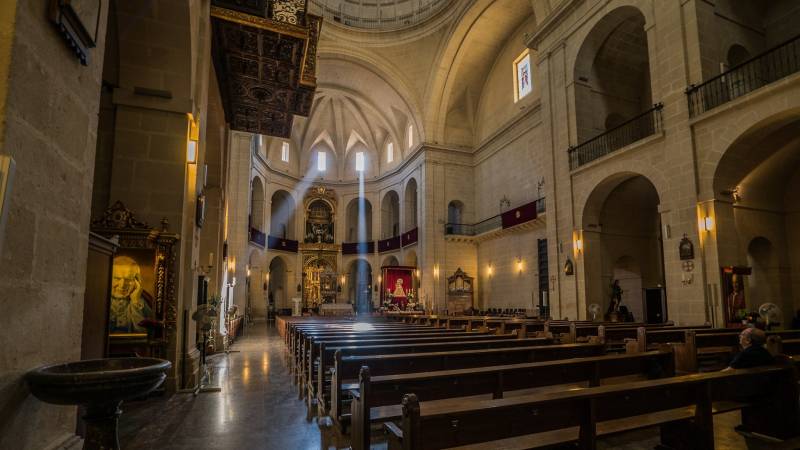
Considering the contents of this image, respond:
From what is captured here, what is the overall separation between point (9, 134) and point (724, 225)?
11718mm

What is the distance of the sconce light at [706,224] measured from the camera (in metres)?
9.55

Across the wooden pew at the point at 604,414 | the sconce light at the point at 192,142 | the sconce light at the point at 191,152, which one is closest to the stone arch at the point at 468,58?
the sconce light at the point at 192,142

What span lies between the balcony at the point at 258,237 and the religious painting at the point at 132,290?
1926cm

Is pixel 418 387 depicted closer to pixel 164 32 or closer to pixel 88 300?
pixel 88 300

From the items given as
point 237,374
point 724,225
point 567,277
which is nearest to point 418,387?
point 237,374

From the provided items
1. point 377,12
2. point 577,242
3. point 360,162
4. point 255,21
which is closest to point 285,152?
point 360,162

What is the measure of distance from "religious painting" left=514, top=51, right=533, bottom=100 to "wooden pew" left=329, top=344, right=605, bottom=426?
17344mm

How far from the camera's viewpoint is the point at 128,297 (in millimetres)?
6250

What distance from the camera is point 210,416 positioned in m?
5.05

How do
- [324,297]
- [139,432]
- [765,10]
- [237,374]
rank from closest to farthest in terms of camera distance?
[139,432] → [237,374] → [765,10] → [324,297]

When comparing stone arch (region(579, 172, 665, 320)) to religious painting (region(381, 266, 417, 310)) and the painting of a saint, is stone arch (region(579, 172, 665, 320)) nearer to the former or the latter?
the painting of a saint

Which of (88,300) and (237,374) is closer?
(88,300)

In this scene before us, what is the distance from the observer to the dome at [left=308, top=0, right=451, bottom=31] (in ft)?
77.5

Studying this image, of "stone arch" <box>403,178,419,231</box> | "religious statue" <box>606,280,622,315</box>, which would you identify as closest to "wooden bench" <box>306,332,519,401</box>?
"religious statue" <box>606,280,622,315</box>
